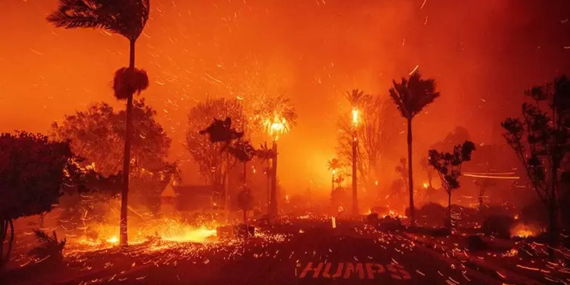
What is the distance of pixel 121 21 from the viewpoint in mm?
26203

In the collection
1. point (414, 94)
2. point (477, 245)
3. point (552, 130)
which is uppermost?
point (414, 94)

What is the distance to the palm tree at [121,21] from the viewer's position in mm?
25156

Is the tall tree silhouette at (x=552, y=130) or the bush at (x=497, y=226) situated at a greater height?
the tall tree silhouette at (x=552, y=130)

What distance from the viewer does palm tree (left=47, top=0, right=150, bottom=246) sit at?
25156 mm

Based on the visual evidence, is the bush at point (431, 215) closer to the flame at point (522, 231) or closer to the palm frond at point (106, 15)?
the flame at point (522, 231)

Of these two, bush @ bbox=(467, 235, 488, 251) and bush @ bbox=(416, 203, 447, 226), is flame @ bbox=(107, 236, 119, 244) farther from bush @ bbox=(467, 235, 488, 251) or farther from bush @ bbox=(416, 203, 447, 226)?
bush @ bbox=(416, 203, 447, 226)

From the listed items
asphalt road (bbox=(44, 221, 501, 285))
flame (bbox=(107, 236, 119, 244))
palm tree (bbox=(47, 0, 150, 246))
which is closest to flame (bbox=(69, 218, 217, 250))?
flame (bbox=(107, 236, 119, 244))

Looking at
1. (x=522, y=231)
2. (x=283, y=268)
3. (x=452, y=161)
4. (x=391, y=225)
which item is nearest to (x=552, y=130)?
(x=522, y=231)

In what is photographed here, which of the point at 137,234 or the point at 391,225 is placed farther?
the point at 391,225

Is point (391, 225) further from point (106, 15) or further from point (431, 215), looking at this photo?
point (106, 15)

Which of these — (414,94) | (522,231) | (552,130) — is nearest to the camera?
(552,130)

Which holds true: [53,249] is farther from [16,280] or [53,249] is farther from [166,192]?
[166,192]

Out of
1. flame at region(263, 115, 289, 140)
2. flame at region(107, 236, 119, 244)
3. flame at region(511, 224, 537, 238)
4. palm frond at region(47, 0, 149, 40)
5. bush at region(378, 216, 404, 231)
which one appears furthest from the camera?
flame at region(263, 115, 289, 140)

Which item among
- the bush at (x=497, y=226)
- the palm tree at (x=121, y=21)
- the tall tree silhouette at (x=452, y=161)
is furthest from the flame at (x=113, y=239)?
the bush at (x=497, y=226)
